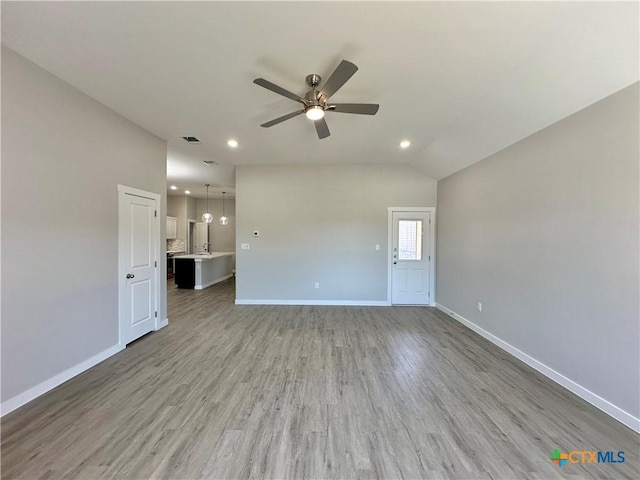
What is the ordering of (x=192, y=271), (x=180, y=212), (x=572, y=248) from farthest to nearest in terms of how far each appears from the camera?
1. (x=180, y=212)
2. (x=192, y=271)
3. (x=572, y=248)

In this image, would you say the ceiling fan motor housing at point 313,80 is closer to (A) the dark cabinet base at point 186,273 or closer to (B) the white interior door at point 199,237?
(A) the dark cabinet base at point 186,273

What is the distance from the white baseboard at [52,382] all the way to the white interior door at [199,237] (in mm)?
7428

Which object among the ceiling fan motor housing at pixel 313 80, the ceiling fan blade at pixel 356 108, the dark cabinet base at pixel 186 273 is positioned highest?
the ceiling fan motor housing at pixel 313 80

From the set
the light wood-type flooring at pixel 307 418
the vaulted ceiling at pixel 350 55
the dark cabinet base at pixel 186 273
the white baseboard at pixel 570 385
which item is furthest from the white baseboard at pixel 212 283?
the white baseboard at pixel 570 385

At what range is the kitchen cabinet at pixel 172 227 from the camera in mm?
9172

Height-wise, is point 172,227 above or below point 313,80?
below

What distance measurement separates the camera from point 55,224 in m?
2.46

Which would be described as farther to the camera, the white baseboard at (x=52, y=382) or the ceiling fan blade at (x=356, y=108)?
the ceiling fan blade at (x=356, y=108)

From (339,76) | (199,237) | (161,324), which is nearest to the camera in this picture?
(339,76)

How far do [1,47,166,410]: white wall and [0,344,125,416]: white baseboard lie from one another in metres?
0.03

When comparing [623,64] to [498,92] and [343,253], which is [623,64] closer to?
[498,92]

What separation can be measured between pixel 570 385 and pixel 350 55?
3.69 meters

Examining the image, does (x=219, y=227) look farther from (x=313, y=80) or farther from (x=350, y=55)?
(x=350, y=55)

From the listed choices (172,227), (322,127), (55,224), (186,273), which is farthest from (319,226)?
(172,227)
